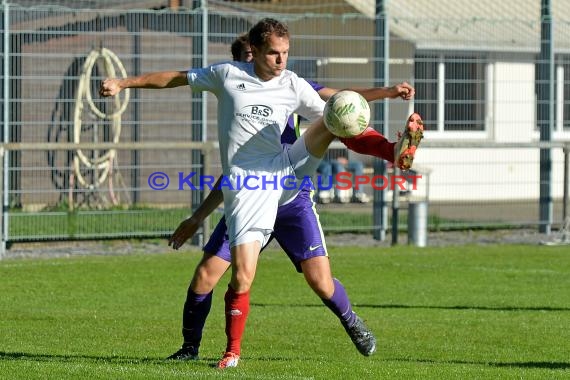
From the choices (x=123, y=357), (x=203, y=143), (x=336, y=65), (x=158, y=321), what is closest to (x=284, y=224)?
(x=123, y=357)

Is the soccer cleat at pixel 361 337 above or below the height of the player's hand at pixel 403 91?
below

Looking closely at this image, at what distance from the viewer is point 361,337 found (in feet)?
28.6

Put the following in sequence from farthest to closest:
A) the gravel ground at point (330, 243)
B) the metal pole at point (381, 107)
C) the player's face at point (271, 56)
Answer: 1. the metal pole at point (381, 107)
2. the gravel ground at point (330, 243)
3. the player's face at point (271, 56)

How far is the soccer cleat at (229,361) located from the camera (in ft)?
26.7

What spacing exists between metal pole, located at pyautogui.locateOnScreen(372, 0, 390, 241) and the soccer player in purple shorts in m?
9.92

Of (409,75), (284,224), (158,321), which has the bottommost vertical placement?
Result: (158,321)

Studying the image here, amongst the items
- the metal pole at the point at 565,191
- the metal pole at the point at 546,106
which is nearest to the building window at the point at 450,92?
the metal pole at the point at 546,106

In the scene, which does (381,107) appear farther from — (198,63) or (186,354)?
(186,354)

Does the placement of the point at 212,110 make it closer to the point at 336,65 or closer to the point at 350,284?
the point at 336,65

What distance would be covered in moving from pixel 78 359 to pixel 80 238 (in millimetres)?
8778

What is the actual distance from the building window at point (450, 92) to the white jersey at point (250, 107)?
1136 centimetres

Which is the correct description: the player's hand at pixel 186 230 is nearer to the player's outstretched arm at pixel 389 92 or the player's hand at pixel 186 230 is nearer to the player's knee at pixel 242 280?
the player's knee at pixel 242 280

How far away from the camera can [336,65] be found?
19.2 metres

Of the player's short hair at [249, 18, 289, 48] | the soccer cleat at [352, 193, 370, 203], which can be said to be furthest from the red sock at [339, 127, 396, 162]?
the soccer cleat at [352, 193, 370, 203]
